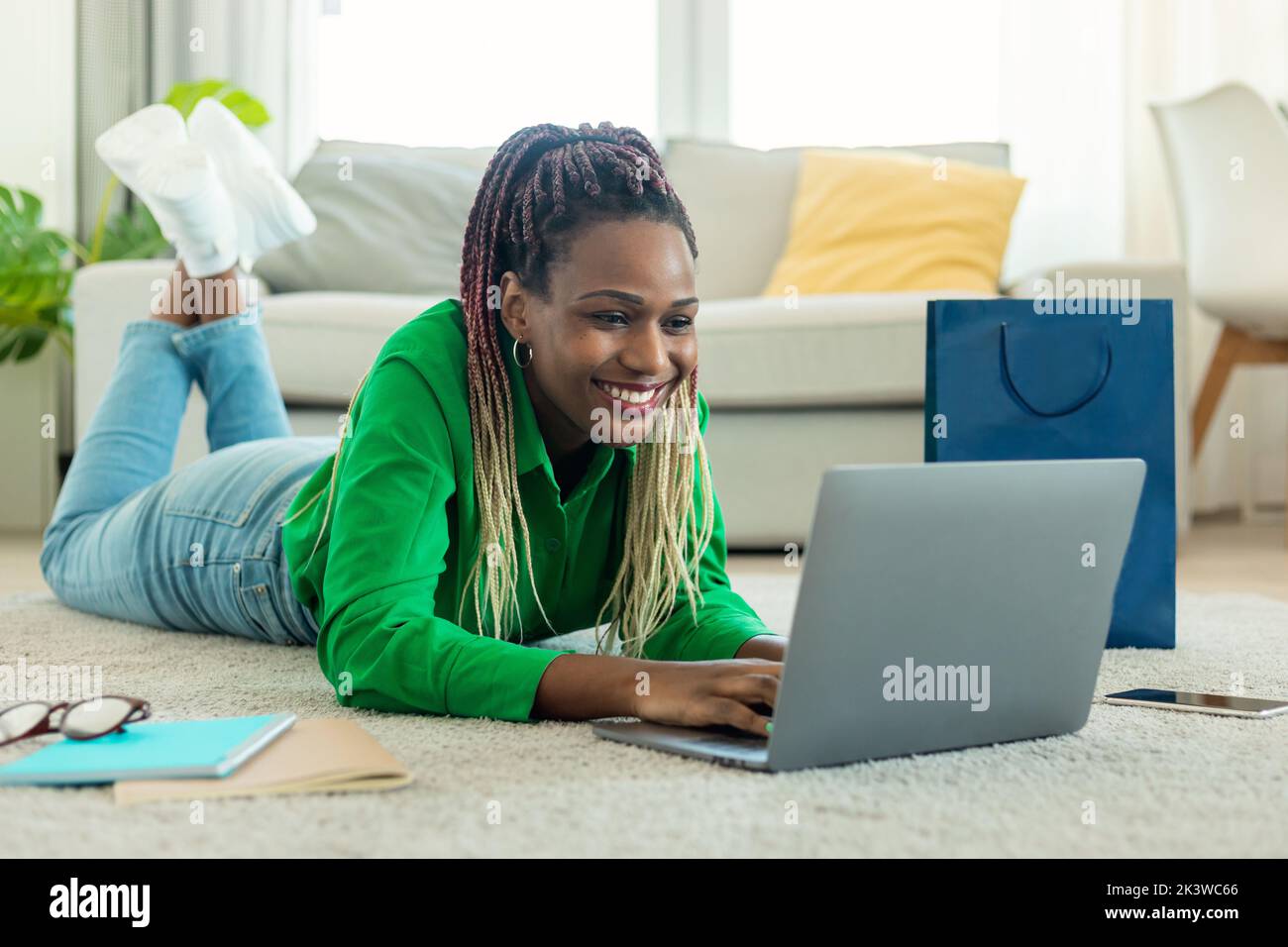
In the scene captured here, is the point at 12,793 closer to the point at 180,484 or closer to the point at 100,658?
the point at 100,658

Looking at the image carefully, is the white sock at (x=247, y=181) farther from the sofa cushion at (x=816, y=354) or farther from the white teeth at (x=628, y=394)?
the white teeth at (x=628, y=394)

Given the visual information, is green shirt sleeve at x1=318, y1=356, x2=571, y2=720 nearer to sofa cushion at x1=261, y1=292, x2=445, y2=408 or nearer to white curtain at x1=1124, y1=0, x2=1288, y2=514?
sofa cushion at x1=261, y1=292, x2=445, y2=408

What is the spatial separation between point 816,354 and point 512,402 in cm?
136

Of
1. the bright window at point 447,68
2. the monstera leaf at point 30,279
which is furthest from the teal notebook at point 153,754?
the bright window at point 447,68

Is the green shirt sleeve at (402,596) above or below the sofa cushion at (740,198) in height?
below

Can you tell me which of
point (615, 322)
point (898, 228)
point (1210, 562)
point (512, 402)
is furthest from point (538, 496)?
point (898, 228)

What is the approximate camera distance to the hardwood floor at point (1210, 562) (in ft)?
7.43

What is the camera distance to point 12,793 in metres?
0.89

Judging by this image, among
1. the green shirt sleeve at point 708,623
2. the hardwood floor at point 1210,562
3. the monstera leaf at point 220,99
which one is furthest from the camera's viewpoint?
the monstera leaf at point 220,99

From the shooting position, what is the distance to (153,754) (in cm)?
93

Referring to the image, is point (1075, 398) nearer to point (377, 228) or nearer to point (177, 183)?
point (177, 183)

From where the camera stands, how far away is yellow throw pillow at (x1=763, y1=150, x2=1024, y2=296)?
2.96 metres

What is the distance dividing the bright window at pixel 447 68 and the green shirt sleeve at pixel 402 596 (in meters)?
2.71
